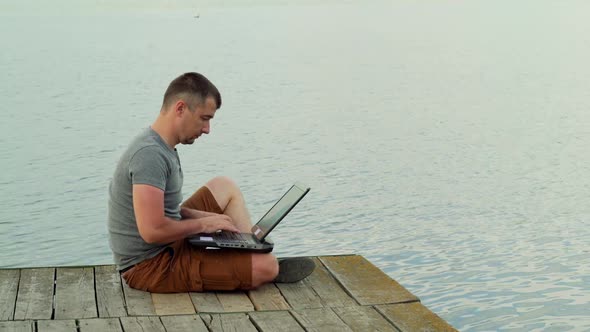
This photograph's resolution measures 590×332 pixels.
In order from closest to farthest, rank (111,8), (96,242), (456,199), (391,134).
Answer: (96,242) < (456,199) < (391,134) < (111,8)

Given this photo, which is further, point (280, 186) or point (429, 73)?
point (429, 73)

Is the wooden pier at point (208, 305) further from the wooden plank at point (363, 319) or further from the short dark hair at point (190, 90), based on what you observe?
the short dark hair at point (190, 90)

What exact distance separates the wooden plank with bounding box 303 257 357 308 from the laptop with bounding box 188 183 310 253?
29cm

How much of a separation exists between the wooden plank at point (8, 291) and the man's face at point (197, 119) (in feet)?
3.60

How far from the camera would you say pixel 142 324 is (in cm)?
488

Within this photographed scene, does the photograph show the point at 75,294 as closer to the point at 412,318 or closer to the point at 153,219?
the point at 153,219

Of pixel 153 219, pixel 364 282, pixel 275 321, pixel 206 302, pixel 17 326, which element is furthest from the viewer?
pixel 364 282

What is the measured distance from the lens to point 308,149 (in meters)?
13.1

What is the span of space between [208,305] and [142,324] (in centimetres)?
44

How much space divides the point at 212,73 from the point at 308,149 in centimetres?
838

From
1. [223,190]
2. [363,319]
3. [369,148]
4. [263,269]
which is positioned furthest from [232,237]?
[369,148]

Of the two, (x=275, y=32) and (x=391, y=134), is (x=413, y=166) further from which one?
(x=275, y=32)

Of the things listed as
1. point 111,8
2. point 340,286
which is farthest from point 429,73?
point 111,8

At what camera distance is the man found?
205 inches
